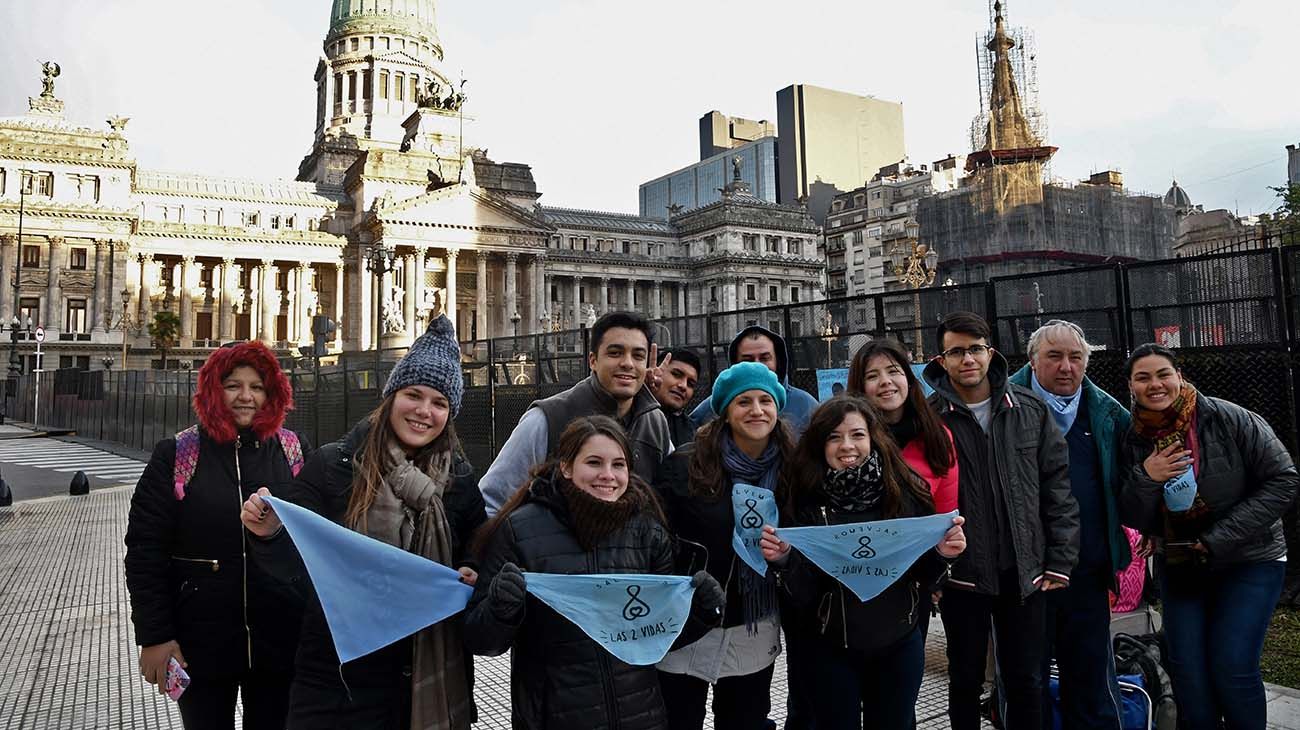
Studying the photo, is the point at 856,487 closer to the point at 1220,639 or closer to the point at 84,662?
the point at 1220,639

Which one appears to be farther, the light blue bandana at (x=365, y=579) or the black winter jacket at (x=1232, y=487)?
the black winter jacket at (x=1232, y=487)

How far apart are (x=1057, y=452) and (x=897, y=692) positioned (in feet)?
5.26

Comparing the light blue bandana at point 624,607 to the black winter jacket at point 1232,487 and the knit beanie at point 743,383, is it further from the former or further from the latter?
the black winter jacket at point 1232,487

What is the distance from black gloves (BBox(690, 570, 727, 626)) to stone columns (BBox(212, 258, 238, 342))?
198 ft

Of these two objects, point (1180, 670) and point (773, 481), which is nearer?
point (773, 481)

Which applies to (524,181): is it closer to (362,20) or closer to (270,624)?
(362,20)

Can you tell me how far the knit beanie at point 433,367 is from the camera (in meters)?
3.33

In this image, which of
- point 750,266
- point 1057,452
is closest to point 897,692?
point 1057,452

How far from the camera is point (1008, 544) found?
406 centimetres

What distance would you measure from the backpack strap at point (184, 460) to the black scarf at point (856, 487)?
2.99m

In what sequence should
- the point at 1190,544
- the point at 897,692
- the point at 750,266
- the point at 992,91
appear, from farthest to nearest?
1. the point at 750,266
2. the point at 992,91
3. the point at 1190,544
4. the point at 897,692

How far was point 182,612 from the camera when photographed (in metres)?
3.42

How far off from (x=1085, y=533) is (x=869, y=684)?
1.62 meters

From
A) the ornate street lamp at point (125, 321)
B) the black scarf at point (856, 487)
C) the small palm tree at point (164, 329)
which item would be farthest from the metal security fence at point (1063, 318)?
the ornate street lamp at point (125, 321)
